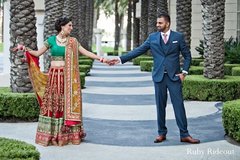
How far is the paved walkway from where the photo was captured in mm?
7363

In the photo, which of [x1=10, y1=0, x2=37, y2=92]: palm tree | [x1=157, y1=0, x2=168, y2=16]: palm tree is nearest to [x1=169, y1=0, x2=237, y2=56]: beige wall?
[x1=157, y1=0, x2=168, y2=16]: palm tree

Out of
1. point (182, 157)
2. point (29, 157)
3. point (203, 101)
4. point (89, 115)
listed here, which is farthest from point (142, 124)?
point (29, 157)

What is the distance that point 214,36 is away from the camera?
13859mm

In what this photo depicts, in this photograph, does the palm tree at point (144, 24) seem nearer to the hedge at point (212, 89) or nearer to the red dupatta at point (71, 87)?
the hedge at point (212, 89)

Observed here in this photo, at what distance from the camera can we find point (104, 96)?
1542 cm

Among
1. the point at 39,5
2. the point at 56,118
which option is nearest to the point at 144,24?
the point at 39,5

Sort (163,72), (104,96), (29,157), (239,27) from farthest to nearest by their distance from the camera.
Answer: (239,27), (104,96), (163,72), (29,157)

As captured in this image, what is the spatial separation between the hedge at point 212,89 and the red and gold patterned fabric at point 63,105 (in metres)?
5.99

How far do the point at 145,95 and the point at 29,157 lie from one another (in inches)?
420

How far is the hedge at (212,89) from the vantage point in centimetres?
1327

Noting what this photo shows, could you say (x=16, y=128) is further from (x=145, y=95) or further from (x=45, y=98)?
(x=145, y=95)

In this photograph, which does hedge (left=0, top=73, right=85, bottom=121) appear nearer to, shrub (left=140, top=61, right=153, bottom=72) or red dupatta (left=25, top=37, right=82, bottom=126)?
red dupatta (left=25, top=37, right=82, bottom=126)

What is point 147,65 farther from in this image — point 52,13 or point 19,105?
point 19,105

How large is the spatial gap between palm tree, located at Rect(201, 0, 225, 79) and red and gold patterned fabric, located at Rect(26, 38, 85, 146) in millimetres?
6537
